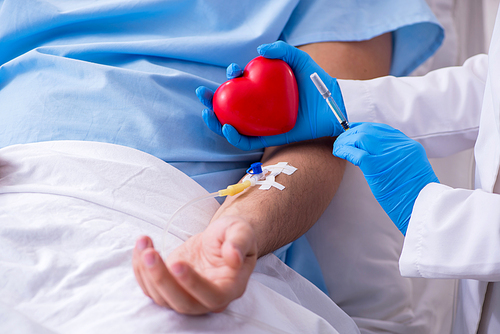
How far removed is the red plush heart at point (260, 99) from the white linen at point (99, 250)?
0.72 feet

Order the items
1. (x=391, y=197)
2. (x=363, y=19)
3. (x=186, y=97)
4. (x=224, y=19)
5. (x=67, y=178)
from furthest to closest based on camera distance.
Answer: (x=363, y=19) → (x=224, y=19) → (x=186, y=97) → (x=391, y=197) → (x=67, y=178)

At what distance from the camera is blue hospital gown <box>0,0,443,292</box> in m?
0.93

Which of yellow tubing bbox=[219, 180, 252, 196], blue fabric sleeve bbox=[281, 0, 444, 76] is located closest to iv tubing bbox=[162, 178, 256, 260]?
yellow tubing bbox=[219, 180, 252, 196]

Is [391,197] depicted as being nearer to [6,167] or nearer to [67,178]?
[67,178]

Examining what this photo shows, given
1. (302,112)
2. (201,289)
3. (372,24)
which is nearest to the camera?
(201,289)

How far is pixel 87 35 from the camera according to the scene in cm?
115

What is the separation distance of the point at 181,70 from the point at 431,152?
84cm

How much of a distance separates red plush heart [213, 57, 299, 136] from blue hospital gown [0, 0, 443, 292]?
0.14 m

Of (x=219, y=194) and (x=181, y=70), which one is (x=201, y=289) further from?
(x=181, y=70)

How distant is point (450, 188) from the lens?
77 centimetres

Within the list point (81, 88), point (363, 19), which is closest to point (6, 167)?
point (81, 88)

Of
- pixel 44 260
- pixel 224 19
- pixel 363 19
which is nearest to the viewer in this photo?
pixel 44 260

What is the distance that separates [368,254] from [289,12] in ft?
2.89

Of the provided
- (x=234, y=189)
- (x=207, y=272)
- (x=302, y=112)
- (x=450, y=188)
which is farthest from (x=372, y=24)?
(x=207, y=272)
